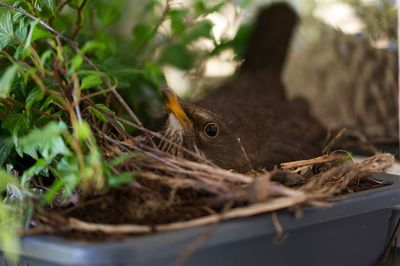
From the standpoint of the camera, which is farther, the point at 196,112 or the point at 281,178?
the point at 196,112

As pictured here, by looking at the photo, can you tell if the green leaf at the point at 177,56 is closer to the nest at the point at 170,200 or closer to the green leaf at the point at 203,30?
the green leaf at the point at 203,30

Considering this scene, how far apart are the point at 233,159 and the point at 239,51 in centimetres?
94

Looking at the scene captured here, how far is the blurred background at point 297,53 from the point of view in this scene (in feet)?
6.40

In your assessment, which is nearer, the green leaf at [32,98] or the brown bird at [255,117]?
the green leaf at [32,98]

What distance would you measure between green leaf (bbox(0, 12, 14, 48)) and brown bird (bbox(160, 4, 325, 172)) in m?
0.36

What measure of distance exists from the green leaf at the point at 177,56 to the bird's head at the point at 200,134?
806mm

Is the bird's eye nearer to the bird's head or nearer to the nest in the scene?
the bird's head

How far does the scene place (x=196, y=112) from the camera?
1.37m

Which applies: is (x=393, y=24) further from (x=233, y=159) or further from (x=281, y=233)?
(x=281, y=233)

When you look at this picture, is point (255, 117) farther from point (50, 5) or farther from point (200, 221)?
point (200, 221)

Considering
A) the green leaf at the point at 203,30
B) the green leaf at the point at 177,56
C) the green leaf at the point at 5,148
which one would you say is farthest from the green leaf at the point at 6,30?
the green leaf at the point at 177,56

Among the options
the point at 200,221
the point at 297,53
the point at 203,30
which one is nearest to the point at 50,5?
Answer: the point at 200,221

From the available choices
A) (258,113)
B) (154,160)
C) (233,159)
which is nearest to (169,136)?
(233,159)

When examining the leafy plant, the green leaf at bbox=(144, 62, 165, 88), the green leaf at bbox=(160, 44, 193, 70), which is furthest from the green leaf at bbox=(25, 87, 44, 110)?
the green leaf at bbox=(160, 44, 193, 70)
